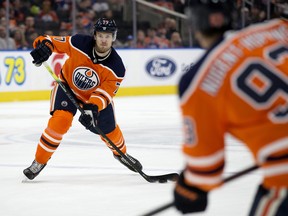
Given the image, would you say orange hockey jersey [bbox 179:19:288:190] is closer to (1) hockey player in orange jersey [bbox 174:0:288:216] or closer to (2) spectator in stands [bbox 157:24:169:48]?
(1) hockey player in orange jersey [bbox 174:0:288:216]

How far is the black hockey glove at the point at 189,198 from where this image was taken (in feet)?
5.92

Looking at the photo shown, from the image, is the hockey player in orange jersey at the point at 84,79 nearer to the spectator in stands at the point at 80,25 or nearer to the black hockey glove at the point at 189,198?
the black hockey glove at the point at 189,198

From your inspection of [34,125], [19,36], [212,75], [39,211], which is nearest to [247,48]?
[212,75]

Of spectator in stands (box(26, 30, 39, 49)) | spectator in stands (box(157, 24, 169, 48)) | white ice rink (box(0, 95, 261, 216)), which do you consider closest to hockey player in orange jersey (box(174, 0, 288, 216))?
white ice rink (box(0, 95, 261, 216))

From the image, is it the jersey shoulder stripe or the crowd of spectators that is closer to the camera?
the jersey shoulder stripe

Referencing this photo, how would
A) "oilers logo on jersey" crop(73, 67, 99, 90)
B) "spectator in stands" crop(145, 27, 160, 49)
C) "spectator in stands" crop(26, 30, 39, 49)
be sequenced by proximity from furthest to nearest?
1. "spectator in stands" crop(145, 27, 160, 49)
2. "spectator in stands" crop(26, 30, 39, 49)
3. "oilers logo on jersey" crop(73, 67, 99, 90)

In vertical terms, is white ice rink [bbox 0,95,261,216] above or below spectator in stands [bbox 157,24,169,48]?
above

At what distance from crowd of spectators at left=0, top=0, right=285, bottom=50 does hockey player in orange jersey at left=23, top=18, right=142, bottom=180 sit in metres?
5.50

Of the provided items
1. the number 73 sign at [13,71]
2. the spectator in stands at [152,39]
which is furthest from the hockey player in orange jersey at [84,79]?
the spectator in stands at [152,39]

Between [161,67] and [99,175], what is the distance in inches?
287

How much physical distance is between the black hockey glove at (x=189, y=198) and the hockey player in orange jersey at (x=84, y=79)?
9.38 ft

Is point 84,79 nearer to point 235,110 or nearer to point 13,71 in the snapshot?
point 235,110

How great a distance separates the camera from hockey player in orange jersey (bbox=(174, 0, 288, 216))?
1.72 m

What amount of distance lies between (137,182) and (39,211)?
109 cm
